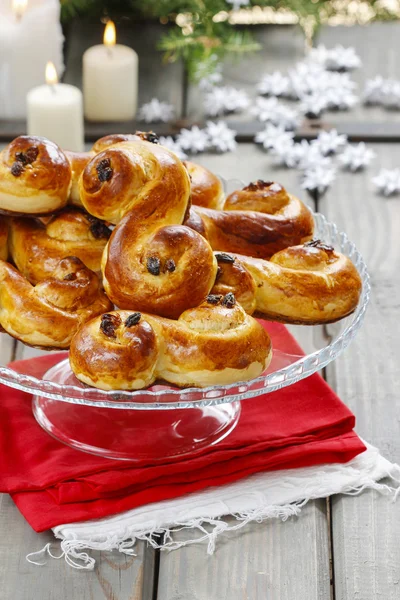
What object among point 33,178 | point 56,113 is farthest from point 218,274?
point 56,113

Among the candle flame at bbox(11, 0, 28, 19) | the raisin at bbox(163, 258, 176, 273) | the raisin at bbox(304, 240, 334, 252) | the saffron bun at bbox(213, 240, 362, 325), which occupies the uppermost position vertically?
the candle flame at bbox(11, 0, 28, 19)

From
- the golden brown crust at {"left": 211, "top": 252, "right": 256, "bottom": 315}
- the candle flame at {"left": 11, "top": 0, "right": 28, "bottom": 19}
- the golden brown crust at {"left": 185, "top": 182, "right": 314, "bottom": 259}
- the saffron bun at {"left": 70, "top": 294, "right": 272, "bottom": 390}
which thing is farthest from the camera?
the candle flame at {"left": 11, "top": 0, "right": 28, "bottom": 19}

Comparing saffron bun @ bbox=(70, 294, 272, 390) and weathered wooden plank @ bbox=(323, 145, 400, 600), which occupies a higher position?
saffron bun @ bbox=(70, 294, 272, 390)

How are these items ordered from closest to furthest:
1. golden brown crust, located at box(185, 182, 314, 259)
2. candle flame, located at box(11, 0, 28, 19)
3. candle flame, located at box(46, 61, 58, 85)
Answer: golden brown crust, located at box(185, 182, 314, 259)
candle flame, located at box(46, 61, 58, 85)
candle flame, located at box(11, 0, 28, 19)

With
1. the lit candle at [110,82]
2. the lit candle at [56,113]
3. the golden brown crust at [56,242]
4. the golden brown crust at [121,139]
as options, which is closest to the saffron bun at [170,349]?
the golden brown crust at [56,242]

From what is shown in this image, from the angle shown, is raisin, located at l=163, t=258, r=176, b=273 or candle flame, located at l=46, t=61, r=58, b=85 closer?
raisin, located at l=163, t=258, r=176, b=273

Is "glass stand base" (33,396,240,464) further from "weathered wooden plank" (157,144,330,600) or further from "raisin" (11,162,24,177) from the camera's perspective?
"raisin" (11,162,24,177)

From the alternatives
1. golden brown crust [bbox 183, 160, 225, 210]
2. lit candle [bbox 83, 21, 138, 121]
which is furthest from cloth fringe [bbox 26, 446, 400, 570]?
lit candle [bbox 83, 21, 138, 121]

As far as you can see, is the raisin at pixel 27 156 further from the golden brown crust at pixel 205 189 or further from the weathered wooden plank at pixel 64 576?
the weathered wooden plank at pixel 64 576
